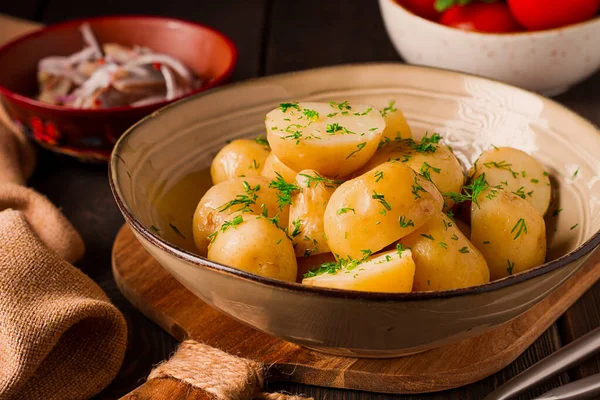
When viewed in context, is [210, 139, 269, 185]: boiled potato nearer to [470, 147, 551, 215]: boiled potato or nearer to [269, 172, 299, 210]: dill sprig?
[269, 172, 299, 210]: dill sprig

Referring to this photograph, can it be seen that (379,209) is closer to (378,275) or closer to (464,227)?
(378,275)

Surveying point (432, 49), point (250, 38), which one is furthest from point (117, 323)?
point (250, 38)

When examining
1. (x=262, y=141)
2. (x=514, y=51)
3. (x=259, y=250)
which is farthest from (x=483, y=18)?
(x=259, y=250)

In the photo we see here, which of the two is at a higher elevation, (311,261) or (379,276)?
(379,276)

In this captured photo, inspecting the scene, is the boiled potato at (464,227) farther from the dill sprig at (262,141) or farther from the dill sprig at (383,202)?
the dill sprig at (262,141)

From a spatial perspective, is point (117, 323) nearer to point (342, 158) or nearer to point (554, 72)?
point (342, 158)

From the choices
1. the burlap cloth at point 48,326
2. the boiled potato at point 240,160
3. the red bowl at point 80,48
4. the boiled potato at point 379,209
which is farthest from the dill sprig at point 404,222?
the red bowl at point 80,48
